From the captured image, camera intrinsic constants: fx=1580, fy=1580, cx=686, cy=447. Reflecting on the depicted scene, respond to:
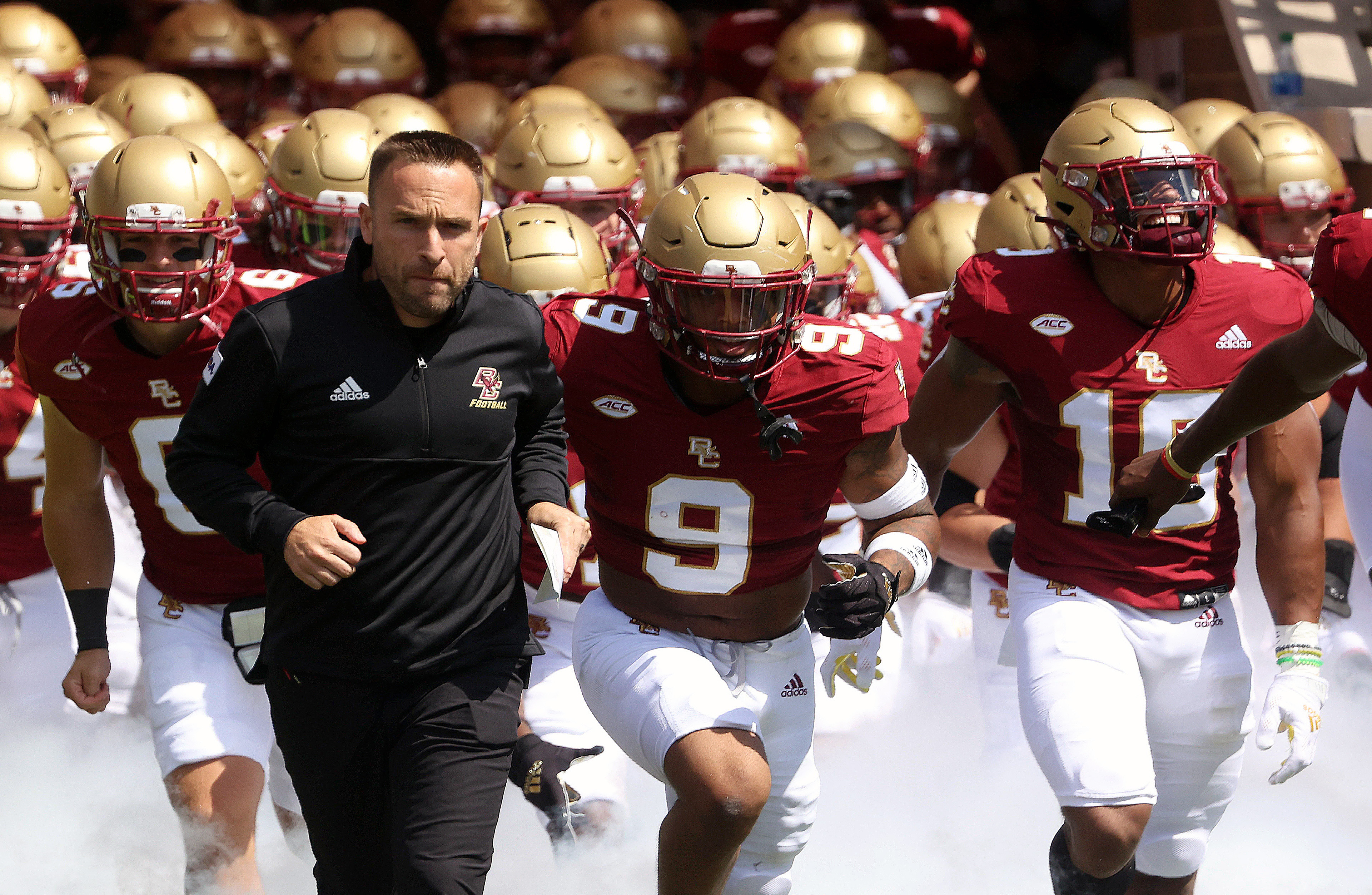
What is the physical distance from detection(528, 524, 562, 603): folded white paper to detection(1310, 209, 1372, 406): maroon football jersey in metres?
1.43

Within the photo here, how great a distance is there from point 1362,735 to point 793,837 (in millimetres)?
2185

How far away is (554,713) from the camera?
13.5 ft

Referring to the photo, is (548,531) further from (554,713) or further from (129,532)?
(129,532)

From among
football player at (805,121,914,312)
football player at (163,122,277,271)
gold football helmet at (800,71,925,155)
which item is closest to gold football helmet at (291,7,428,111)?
football player at (163,122,277,271)

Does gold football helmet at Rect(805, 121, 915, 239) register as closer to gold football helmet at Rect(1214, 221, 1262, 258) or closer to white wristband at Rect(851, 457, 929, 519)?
gold football helmet at Rect(1214, 221, 1262, 258)

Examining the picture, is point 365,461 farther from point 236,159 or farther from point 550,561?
point 236,159

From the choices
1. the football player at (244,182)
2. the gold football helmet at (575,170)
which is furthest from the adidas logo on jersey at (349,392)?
the gold football helmet at (575,170)

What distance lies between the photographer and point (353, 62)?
25.5 feet

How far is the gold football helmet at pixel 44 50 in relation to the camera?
288 inches

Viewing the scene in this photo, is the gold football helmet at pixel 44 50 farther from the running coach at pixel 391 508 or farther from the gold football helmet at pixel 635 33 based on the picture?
the running coach at pixel 391 508

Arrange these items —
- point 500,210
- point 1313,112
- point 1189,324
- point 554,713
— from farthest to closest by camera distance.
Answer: point 1313,112
point 500,210
point 554,713
point 1189,324

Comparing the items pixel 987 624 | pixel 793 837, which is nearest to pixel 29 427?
pixel 793 837

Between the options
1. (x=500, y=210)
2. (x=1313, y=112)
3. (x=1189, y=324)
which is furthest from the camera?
(x=1313, y=112)

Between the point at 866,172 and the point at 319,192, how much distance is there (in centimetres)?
254
